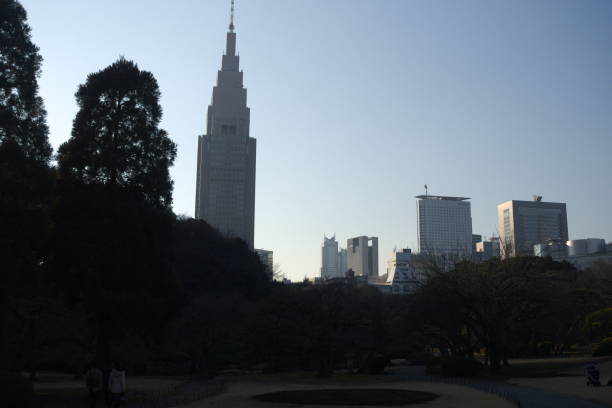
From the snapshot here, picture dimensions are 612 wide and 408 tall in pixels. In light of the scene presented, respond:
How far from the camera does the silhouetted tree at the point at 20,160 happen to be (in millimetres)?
18469

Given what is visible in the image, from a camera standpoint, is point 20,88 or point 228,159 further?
point 228,159

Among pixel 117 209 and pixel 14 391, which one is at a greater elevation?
pixel 117 209

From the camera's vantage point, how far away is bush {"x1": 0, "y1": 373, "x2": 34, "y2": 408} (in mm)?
15703

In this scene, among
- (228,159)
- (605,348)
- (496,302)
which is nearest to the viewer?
(496,302)

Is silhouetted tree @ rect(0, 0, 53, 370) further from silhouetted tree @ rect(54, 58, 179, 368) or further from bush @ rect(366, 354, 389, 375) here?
bush @ rect(366, 354, 389, 375)

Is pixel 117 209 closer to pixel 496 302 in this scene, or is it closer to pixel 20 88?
pixel 20 88

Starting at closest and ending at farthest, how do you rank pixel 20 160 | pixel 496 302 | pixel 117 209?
1. pixel 20 160
2. pixel 117 209
3. pixel 496 302

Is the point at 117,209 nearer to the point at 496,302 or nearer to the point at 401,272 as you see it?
the point at 496,302

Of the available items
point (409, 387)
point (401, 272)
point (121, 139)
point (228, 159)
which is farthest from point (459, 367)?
point (401, 272)

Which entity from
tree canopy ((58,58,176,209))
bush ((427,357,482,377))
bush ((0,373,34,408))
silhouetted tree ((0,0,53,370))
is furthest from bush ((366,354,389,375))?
bush ((0,373,34,408))

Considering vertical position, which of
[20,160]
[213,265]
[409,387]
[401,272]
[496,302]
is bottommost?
[409,387]

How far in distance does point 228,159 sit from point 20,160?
107 metres

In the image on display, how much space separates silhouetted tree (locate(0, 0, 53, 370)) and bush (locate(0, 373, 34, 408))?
3.60 metres

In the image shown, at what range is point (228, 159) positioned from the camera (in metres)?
126
